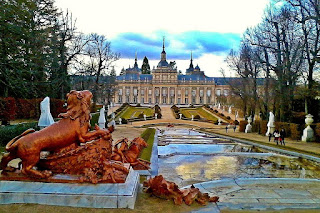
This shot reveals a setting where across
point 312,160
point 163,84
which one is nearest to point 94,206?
point 312,160

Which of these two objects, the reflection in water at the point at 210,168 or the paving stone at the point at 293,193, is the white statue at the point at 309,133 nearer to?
the reflection in water at the point at 210,168

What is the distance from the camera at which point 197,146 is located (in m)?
13.0

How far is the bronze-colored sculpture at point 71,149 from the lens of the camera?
425 cm

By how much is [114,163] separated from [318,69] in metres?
19.4

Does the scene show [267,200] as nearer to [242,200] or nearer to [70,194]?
[242,200]

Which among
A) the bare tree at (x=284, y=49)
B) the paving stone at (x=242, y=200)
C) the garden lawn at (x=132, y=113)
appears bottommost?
the garden lawn at (x=132, y=113)

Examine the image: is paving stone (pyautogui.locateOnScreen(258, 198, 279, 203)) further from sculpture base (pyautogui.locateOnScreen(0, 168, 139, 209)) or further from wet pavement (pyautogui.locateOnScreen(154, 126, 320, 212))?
sculpture base (pyautogui.locateOnScreen(0, 168, 139, 209))

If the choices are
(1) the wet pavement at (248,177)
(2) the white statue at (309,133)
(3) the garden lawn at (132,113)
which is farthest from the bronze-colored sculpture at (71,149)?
(3) the garden lawn at (132,113)

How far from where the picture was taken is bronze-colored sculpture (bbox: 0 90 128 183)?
13.9 feet

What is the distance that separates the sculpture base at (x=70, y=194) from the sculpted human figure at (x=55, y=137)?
24cm

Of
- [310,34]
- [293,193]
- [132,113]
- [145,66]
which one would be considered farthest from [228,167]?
[145,66]

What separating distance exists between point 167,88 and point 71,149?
84135 millimetres

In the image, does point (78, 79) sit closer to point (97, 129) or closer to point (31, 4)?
point (31, 4)

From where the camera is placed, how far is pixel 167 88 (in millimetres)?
88250
